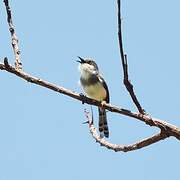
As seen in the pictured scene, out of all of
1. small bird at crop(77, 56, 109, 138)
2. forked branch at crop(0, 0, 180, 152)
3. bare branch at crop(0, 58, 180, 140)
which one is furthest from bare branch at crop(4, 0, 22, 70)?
small bird at crop(77, 56, 109, 138)

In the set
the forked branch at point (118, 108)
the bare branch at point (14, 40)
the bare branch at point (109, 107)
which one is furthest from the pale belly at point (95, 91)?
the bare branch at point (109, 107)

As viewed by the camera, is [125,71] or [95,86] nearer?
[125,71]

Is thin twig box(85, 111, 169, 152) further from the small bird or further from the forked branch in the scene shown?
the small bird

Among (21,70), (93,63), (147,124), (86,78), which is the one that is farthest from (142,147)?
(93,63)

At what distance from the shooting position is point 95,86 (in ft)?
29.1

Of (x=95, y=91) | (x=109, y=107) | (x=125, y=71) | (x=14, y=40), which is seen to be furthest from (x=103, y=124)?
(x=125, y=71)

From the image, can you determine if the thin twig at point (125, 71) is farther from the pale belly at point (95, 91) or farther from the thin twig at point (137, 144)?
the pale belly at point (95, 91)

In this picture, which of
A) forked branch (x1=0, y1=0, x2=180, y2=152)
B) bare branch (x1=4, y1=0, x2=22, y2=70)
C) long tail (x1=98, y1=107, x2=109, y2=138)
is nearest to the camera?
forked branch (x1=0, y1=0, x2=180, y2=152)

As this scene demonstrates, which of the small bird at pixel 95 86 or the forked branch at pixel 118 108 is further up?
the small bird at pixel 95 86

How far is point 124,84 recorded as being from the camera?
2.93 m

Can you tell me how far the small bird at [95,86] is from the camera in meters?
8.81

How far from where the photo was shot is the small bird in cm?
881

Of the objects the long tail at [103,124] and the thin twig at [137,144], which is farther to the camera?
the long tail at [103,124]

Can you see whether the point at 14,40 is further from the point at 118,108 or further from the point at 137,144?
the point at 137,144
